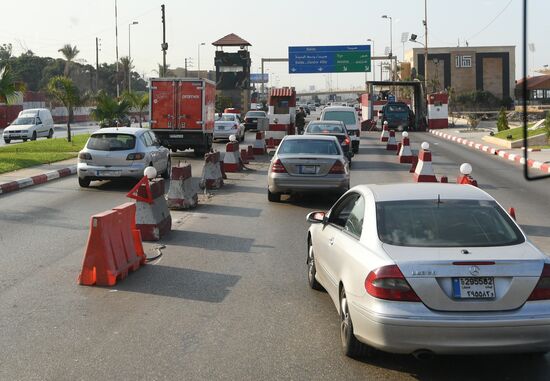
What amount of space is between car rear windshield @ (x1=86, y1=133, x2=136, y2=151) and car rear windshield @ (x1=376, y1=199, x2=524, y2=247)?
43.1 ft

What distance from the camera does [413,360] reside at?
6000mm

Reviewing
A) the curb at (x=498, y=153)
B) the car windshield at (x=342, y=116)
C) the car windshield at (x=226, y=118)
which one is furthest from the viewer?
the car windshield at (x=226, y=118)

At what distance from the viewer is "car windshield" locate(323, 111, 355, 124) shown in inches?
1245

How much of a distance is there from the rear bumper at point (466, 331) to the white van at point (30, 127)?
128ft

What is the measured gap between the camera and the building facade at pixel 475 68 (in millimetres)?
95875

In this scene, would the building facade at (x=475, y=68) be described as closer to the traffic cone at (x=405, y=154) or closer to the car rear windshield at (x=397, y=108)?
the car rear windshield at (x=397, y=108)

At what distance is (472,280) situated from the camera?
5371 millimetres

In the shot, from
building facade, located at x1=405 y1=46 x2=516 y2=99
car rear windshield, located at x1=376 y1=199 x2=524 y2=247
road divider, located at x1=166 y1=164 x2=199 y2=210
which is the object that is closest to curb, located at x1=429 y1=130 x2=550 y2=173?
road divider, located at x1=166 y1=164 x2=199 y2=210

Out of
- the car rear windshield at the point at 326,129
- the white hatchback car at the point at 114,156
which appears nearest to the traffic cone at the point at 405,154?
the car rear windshield at the point at 326,129

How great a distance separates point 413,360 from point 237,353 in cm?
141

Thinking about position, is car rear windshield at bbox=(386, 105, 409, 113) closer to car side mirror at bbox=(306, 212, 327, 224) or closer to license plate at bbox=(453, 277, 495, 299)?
car side mirror at bbox=(306, 212, 327, 224)

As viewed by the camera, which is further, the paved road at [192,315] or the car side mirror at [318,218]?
the car side mirror at [318,218]

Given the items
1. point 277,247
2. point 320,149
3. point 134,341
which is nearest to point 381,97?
point 320,149

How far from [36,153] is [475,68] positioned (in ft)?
253
